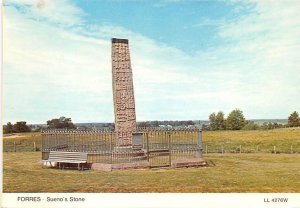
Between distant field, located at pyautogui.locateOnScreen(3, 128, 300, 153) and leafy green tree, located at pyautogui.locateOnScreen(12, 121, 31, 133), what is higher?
leafy green tree, located at pyautogui.locateOnScreen(12, 121, 31, 133)

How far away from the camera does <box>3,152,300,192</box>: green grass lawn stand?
324 inches

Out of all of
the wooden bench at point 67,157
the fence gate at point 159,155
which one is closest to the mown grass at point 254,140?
the fence gate at point 159,155

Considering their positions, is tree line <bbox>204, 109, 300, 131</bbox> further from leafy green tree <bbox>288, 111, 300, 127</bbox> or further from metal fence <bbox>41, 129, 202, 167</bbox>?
metal fence <bbox>41, 129, 202, 167</bbox>

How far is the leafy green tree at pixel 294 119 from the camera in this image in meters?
9.48

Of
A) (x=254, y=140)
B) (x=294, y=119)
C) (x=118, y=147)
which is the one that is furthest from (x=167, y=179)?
(x=254, y=140)

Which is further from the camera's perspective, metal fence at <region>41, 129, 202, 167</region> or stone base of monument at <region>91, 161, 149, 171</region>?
metal fence at <region>41, 129, 202, 167</region>

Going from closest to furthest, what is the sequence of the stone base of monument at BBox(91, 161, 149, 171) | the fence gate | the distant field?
the stone base of monument at BBox(91, 161, 149, 171)
the fence gate
the distant field

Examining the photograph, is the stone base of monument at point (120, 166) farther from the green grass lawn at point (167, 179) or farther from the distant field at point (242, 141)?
the distant field at point (242, 141)

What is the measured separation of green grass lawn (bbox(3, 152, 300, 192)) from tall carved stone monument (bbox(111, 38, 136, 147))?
1525 millimetres

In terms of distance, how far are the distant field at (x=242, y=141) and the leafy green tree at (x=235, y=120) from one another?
22 cm

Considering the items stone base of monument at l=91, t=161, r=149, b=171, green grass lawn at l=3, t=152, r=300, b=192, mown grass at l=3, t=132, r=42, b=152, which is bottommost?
green grass lawn at l=3, t=152, r=300, b=192

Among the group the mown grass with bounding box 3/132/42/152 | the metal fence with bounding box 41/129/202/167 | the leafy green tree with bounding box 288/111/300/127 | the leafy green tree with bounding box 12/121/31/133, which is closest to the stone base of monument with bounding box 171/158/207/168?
the metal fence with bounding box 41/129/202/167
